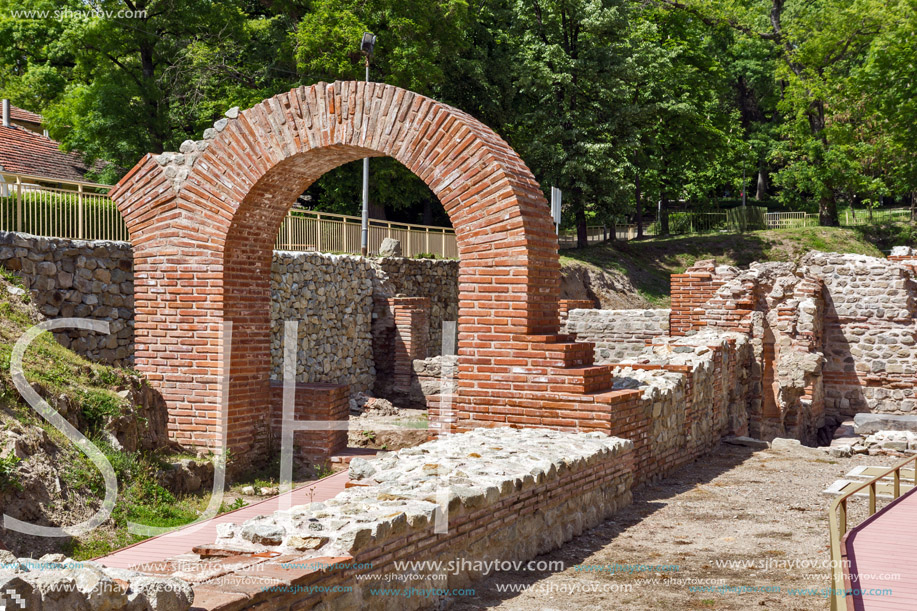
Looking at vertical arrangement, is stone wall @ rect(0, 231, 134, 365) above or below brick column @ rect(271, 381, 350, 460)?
above

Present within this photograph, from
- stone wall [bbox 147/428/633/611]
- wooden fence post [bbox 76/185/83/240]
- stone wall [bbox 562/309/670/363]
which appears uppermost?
wooden fence post [bbox 76/185/83/240]

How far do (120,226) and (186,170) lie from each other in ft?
12.7

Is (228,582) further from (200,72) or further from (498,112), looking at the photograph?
(498,112)

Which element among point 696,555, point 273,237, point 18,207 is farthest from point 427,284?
point 696,555

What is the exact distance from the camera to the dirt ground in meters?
4.77

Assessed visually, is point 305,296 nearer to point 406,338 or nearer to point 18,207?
point 406,338

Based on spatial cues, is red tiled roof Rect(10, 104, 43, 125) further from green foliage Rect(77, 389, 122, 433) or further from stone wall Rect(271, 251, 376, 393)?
green foliage Rect(77, 389, 122, 433)

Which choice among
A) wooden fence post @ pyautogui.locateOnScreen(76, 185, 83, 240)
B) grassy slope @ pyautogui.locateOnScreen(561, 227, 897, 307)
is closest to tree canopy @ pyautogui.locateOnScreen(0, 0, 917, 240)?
grassy slope @ pyautogui.locateOnScreen(561, 227, 897, 307)

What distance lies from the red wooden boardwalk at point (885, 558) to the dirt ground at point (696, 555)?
0.68ft

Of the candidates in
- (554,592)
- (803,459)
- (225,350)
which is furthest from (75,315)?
(803,459)

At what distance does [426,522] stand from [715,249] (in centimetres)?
2908

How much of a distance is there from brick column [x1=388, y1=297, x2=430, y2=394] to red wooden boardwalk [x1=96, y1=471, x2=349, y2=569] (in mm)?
8650

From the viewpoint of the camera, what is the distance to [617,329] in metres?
16.8

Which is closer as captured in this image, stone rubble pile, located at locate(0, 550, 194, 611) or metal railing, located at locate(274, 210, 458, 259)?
stone rubble pile, located at locate(0, 550, 194, 611)
